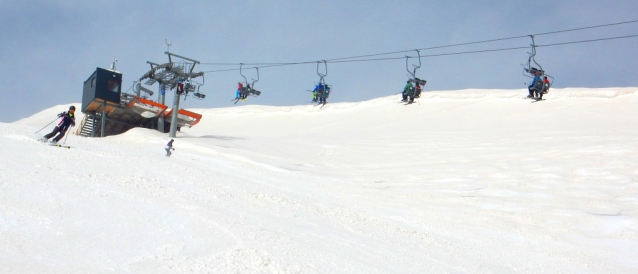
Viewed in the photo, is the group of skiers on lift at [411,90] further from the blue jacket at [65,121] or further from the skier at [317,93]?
the blue jacket at [65,121]

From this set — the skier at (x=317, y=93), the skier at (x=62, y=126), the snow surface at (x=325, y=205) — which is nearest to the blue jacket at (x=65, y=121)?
the skier at (x=62, y=126)

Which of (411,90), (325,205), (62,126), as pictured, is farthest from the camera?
(411,90)

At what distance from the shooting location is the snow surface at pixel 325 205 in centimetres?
770

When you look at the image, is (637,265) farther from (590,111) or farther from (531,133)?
(590,111)

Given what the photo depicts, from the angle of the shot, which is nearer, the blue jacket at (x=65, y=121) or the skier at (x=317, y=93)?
the blue jacket at (x=65, y=121)

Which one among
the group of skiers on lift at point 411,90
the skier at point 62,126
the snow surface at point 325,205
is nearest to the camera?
the snow surface at point 325,205

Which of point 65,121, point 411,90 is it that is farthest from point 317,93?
point 65,121

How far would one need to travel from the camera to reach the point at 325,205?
13.4 m

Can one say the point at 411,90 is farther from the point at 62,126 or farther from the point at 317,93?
the point at 62,126

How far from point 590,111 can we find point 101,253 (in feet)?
124

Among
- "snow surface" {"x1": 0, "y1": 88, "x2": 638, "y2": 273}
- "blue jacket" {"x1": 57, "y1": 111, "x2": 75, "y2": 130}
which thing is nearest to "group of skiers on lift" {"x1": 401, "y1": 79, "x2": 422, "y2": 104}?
"snow surface" {"x1": 0, "y1": 88, "x2": 638, "y2": 273}

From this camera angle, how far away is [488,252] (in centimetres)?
1126

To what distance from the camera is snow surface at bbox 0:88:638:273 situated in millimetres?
7699

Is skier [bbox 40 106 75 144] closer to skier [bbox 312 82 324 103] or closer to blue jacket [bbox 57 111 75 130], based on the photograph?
blue jacket [bbox 57 111 75 130]
